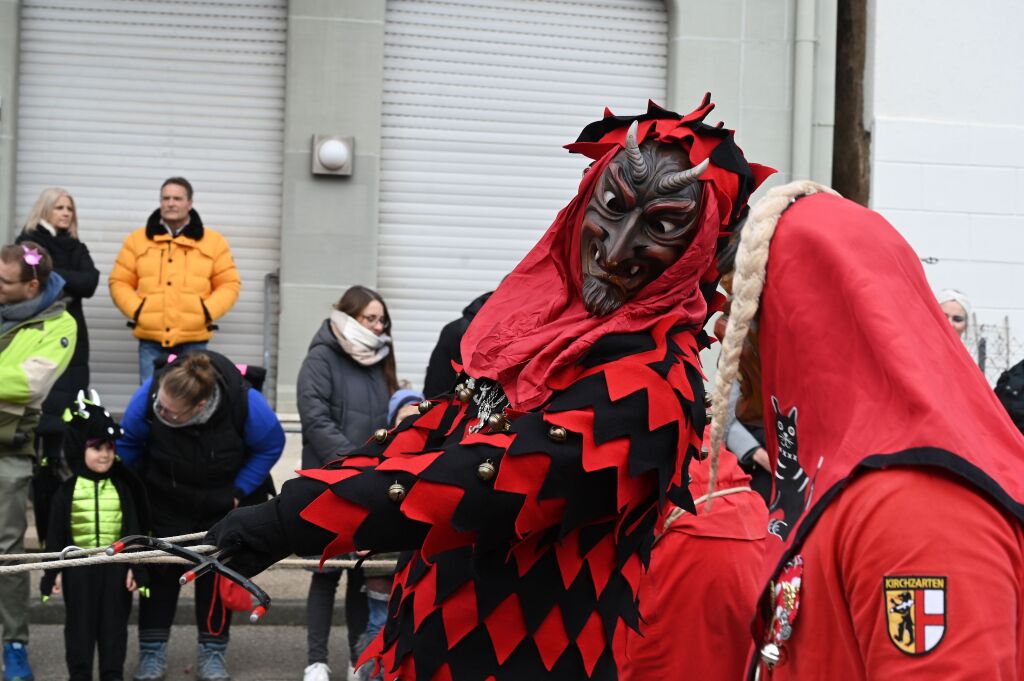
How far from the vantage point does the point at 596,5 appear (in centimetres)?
1112

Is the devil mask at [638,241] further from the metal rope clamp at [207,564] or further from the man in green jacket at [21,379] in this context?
the man in green jacket at [21,379]

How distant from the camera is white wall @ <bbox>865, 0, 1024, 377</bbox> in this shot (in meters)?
11.0

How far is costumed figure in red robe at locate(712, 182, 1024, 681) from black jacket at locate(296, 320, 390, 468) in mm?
4928

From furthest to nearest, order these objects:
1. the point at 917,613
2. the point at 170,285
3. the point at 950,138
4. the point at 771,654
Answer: the point at 950,138
the point at 170,285
the point at 771,654
the point at 917,613

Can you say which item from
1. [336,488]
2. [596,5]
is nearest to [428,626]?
[336,488]

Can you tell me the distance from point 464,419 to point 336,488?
1.72 feet

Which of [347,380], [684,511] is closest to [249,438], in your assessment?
[347,380]

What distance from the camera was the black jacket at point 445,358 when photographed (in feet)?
21.1

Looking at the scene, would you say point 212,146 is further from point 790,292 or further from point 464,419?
point 790,292

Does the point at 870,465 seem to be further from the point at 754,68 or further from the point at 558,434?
the point at 754,68

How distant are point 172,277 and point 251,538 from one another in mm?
6421

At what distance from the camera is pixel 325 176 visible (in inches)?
408

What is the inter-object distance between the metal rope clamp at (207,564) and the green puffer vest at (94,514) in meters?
3.80

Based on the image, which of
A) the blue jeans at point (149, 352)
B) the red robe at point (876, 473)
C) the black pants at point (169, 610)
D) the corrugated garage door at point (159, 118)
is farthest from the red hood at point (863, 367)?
the corrugated garage door at point (159, 118)
